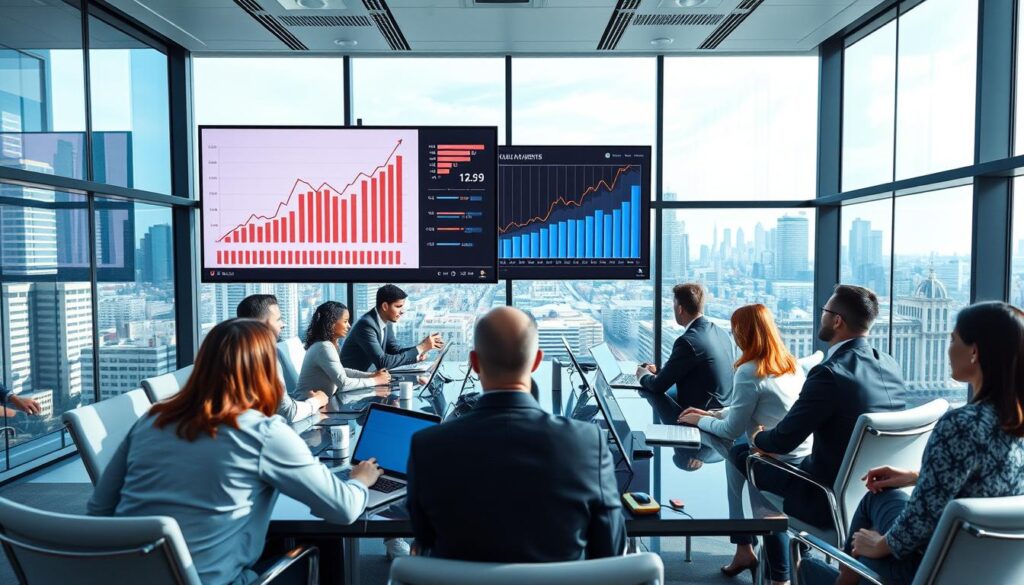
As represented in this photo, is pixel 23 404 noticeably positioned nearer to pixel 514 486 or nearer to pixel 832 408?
pixel 514 486

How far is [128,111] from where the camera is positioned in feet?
16.3

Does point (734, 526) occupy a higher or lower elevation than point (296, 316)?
lower

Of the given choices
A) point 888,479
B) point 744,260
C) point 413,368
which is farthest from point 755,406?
point 744,260

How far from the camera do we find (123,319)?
4887 millimetres

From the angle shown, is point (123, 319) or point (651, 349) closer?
point (123, 319)

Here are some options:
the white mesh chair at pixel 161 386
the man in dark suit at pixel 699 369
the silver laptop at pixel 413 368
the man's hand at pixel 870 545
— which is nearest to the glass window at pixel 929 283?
the man in dark suit at pixel 699 369

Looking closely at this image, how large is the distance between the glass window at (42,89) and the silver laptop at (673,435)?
398cm

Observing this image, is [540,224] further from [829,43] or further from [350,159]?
[829,43]

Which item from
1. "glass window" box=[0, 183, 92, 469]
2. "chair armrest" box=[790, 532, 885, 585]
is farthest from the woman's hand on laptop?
"glass window" box=[0, 183, 92, 469]

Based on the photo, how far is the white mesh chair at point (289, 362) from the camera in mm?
4270

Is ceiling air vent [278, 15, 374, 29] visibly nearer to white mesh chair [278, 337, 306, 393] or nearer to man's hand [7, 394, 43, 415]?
white mesh chair [278, 337, 306, 393]

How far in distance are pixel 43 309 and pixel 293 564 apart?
3264 mm

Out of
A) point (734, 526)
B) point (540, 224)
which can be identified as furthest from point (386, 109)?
point (734, 526)

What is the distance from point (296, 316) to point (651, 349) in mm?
3225
